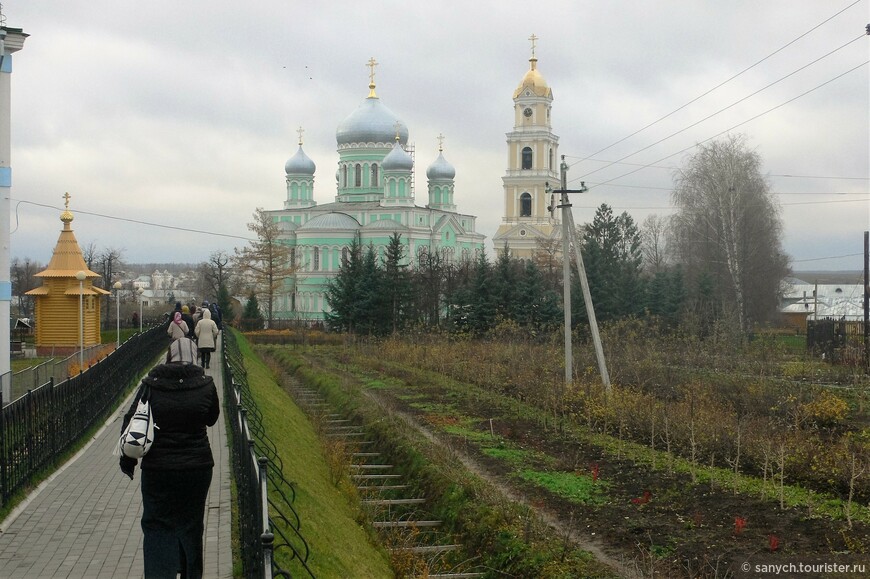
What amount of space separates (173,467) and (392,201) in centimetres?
6735

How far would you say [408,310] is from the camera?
1786 inches

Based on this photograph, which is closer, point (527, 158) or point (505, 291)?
point (505, 291)

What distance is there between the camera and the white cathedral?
7025 centimetres

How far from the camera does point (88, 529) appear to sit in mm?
8555

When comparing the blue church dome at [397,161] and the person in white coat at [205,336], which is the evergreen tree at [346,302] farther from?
the blue church dome at [397,161]

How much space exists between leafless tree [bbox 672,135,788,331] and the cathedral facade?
2119 centimetres

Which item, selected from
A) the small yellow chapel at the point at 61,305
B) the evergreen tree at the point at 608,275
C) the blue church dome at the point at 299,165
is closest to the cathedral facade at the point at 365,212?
the blue church dome at the point at 299,165

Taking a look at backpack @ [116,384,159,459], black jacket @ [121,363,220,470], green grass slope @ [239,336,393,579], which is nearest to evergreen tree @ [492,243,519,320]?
green grass slope @ [239,336,393,579]

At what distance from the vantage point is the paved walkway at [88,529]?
745 centimetres

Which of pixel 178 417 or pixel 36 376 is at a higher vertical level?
pixel 178 417

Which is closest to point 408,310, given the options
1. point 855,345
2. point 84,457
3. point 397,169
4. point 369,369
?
point 369,369

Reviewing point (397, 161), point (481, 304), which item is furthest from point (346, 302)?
point (397, 161)

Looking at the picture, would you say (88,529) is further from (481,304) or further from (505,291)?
(505,291)

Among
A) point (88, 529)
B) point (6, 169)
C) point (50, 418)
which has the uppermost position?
point (6, 169)
